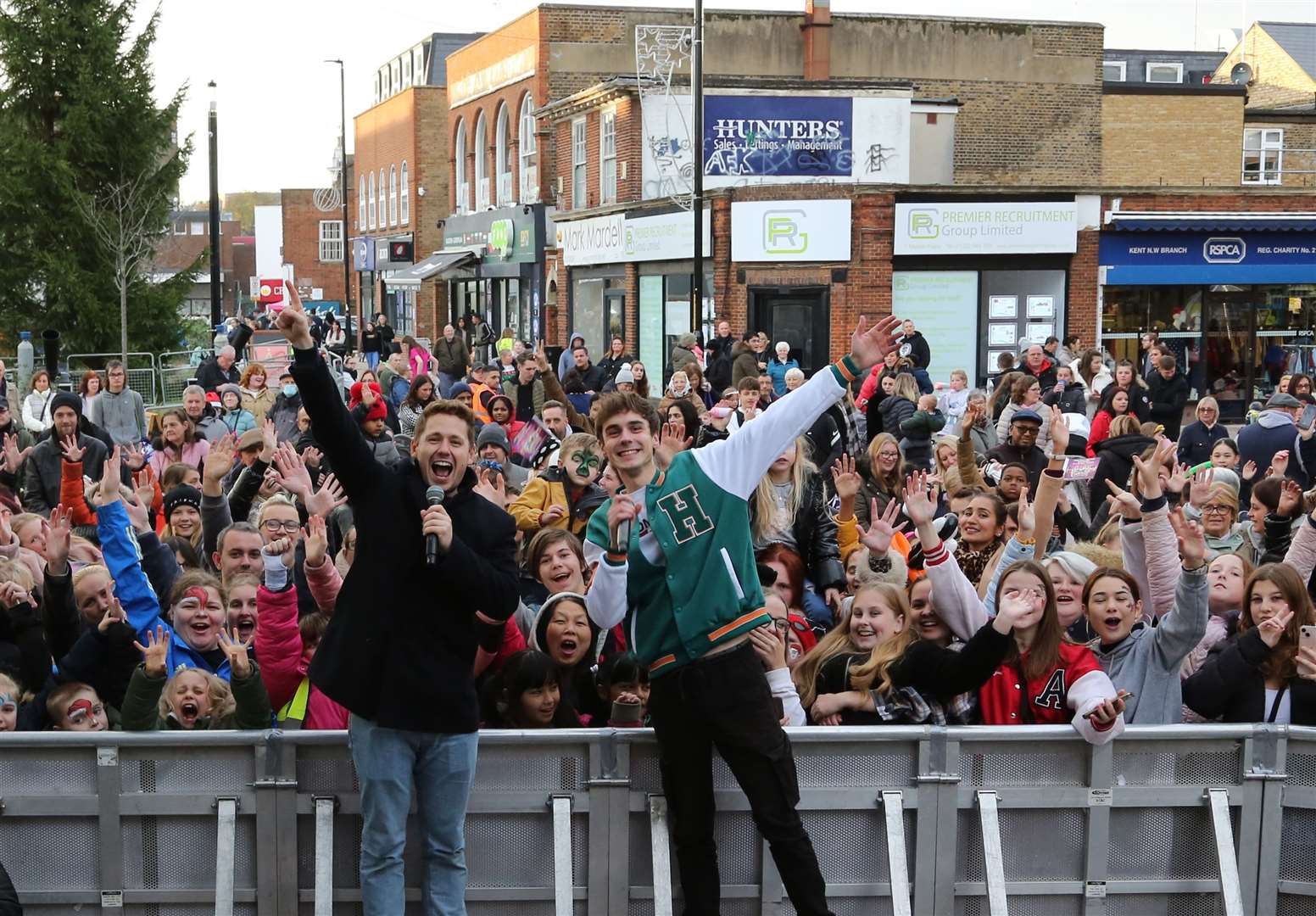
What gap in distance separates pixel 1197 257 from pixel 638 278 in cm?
1155

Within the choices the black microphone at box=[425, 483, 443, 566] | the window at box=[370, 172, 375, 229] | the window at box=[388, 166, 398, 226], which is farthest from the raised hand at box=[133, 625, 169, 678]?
the window at box=[370, 172, 375, 229]

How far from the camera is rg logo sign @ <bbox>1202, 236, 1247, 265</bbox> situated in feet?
86.5

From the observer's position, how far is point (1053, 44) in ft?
121

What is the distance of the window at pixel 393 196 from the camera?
57.8m

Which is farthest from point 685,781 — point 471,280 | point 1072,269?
point 471,280

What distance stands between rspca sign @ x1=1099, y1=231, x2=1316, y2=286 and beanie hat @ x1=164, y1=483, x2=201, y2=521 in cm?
2126

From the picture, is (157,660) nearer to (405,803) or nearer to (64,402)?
(405,803)

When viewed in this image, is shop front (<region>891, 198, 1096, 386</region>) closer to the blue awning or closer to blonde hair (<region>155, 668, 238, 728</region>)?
the blue awning

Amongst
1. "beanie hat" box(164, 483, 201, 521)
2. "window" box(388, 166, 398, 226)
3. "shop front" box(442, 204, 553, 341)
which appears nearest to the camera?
"beanie hat" box(164, 483, 201, 521)

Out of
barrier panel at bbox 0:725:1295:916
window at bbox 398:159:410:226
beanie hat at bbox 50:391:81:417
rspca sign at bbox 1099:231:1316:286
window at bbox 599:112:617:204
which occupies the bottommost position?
barrier panel at bbox 0:725:1295:916

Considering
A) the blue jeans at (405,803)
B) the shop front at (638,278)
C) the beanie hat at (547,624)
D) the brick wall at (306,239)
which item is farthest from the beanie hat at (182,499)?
the brick wall at (306,239)

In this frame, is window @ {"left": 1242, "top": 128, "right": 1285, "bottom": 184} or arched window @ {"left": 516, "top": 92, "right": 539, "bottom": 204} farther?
arched window @ {"left": 516, "top": 92, "right": 539, "bottom": 204}

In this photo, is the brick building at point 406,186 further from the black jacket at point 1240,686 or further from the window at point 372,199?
the black jacket at point 1240,686

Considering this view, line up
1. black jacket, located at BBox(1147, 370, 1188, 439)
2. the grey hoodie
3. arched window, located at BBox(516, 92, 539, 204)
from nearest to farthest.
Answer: the grey hoodie → black jacket, located at BBox(1147, 370, 1188, 439) → arched window, located at BBox(516, 92, 539, 204)
